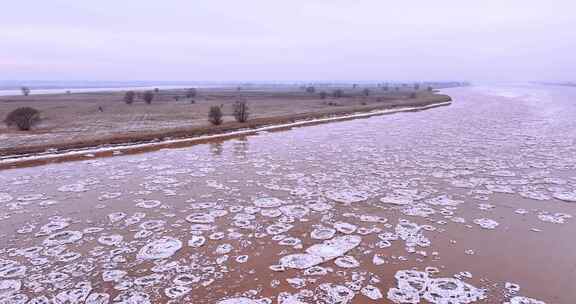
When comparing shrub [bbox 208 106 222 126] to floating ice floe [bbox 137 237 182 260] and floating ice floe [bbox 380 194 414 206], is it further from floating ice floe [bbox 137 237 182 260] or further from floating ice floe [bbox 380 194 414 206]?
floating ice floe [bbox 137 237 182 260]

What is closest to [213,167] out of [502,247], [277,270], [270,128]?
[277,270]

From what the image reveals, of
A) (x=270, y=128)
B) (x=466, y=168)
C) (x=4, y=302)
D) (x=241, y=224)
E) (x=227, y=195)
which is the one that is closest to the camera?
(x=4, y=302)

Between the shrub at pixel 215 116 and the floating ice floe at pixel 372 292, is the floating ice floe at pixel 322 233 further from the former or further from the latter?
the shrub at pixel 215 116

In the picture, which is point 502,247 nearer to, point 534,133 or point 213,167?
point 213,167

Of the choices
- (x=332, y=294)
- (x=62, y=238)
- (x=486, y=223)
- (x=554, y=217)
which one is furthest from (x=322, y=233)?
(x=554, y=217)

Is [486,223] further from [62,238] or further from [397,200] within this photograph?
[62,238]

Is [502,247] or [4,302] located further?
[502,247]

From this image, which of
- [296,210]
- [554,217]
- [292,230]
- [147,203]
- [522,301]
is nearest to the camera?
[522,301]
